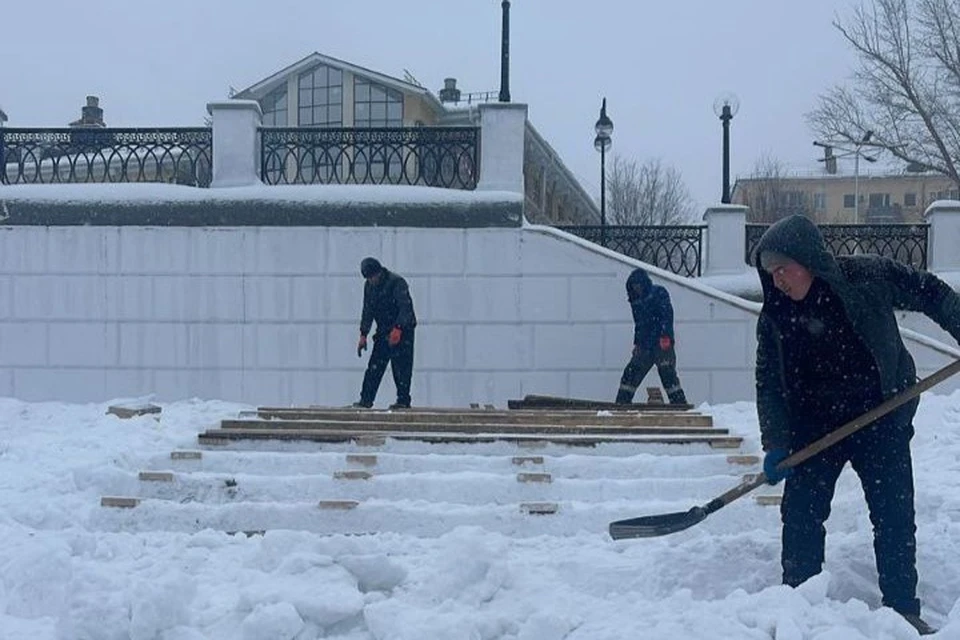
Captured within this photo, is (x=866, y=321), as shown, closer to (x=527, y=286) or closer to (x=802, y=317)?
(x=802, y=317)

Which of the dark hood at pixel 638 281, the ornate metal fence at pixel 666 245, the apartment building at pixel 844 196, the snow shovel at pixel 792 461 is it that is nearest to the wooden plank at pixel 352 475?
the snow shovel at pixel 792 461

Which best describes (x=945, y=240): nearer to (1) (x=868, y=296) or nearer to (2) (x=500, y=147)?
(2) (x=500, y=147)

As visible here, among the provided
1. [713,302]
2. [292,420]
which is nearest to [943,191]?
[713,302]

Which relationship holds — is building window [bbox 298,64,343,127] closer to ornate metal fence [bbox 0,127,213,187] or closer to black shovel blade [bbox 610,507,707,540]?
ornate metal fence [bbox 0,127,213,187]

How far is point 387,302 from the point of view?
9.59m

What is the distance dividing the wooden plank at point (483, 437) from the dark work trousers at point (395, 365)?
99.6 inches

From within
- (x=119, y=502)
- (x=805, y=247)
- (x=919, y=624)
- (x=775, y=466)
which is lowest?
(x=919, y=624)

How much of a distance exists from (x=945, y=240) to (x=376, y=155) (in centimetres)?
742

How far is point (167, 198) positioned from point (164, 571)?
7760 millimetres

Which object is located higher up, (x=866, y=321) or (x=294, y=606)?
(x=866, y=321)

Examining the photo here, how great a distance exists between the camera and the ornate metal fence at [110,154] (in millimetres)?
11875

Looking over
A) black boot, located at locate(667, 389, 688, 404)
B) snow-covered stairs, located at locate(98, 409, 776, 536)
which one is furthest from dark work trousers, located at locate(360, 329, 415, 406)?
black boot, located at locate(667, 389, 688, 404)

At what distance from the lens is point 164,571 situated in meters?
4.37

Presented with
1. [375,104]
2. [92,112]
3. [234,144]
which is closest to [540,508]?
[234,144]
